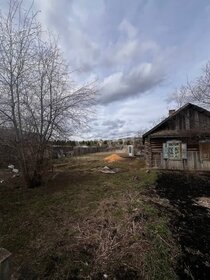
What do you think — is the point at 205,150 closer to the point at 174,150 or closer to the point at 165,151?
the point at 174,150

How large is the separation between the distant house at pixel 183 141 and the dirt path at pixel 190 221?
3.32m

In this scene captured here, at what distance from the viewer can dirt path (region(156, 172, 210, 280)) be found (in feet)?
16.5

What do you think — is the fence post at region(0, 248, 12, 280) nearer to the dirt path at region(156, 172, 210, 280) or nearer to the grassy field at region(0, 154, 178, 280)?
the grassy field at region(0, 154, 178, 280)

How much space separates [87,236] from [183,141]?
1260cm

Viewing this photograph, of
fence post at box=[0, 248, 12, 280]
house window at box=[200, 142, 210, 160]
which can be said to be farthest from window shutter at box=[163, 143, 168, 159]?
fence post at box=[0, 248, 12, 280]

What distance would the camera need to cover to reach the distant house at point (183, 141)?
16.3 m

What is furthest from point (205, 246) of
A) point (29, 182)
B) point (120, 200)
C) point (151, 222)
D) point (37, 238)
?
point (29, 182)

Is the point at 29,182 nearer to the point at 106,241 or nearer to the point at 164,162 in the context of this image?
the point at 106,241

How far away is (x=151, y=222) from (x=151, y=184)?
5.37m

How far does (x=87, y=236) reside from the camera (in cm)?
584

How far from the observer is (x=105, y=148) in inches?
1943

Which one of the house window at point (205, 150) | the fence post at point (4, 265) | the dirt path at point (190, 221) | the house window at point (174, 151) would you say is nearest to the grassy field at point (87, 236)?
the dirt path at point (190, 221)

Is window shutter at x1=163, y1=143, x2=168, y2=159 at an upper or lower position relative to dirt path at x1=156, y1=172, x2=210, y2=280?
upper

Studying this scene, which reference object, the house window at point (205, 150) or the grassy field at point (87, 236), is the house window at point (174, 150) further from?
the grassy field at point (87, 236)
